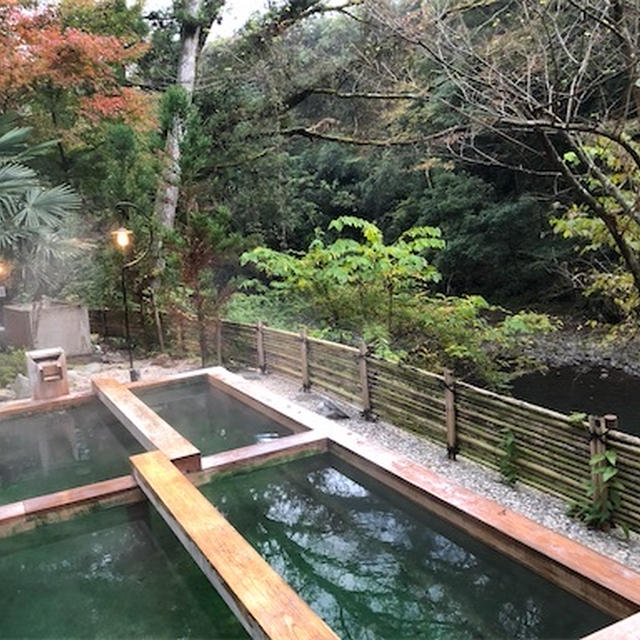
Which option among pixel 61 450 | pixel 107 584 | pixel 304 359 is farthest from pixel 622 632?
pixel 304 359

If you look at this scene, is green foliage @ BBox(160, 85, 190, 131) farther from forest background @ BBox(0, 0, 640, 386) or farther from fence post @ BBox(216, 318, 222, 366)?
fence post @ BBox(216, 318, 222, 366)

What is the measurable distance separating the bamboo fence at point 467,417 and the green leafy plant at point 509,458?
0.02m

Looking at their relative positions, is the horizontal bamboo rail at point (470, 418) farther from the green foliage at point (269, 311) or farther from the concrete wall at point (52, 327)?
the concrete wall at point (52, 327)

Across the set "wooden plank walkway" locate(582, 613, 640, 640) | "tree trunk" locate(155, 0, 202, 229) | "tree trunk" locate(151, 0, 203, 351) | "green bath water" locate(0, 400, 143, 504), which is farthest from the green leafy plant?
"tree trunk" locate(155, 0, 202, 229)

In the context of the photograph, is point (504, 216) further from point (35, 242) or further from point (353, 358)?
point (35, 242)

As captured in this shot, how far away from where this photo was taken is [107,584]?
3.14 meters

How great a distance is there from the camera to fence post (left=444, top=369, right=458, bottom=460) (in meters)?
4.60

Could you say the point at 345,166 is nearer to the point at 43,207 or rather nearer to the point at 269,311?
the point at 269,311

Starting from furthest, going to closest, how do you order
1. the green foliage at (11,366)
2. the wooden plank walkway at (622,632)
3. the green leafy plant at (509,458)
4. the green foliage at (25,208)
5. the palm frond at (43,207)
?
the green foliage at (11,366)
the palm frond at (43,207)
the green foliage at (25,208)
the green leafy plant at (509,458)
the wooden plank walkway at (622,632)

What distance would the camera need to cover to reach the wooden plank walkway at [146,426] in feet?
13.6

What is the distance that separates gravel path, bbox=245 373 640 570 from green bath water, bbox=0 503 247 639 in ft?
6.74

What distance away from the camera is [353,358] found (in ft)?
19.4

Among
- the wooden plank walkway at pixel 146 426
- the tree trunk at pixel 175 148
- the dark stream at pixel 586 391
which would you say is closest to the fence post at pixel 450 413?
the wooden plank walkway at pixel 146 426

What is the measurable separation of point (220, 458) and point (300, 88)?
1012cm
